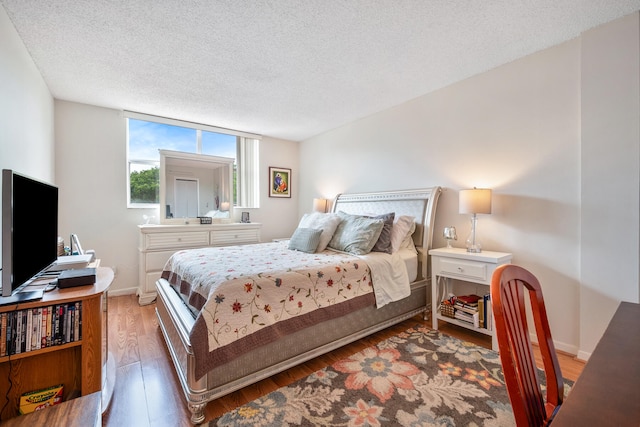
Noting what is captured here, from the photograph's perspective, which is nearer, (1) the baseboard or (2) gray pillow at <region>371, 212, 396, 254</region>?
(2) gray pillow at <region>371, 212, 396, 254</region>

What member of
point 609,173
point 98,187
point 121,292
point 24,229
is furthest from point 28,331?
point 609,173

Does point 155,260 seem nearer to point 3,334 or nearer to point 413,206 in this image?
point 3,334

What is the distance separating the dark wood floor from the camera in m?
1.57

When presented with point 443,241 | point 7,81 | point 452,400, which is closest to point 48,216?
point 7,81

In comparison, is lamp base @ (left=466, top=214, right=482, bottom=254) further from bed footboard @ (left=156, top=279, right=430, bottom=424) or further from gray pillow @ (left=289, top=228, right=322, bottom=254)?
gray pillow @ (left=289, top=228, right=322, bottom=254)

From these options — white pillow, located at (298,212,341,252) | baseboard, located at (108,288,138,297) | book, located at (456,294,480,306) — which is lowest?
baseboard, located at (108,288,138,297)

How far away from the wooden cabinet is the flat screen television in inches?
6.6

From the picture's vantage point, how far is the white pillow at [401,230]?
2.81m

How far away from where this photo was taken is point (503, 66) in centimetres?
253

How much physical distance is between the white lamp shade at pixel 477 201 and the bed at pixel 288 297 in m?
0.49

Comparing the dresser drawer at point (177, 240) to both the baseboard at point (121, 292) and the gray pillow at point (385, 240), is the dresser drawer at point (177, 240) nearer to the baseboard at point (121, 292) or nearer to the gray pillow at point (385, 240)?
the baseboard at point (121, 292)

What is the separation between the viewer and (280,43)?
2.18 meters

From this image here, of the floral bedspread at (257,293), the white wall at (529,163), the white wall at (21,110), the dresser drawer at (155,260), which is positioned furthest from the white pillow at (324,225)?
the white wall at (21,110)

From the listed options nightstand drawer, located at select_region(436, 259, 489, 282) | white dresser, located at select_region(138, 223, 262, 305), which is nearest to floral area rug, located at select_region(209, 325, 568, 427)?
nightstand drawer, located at select_region(436, 259, 489, 282)
